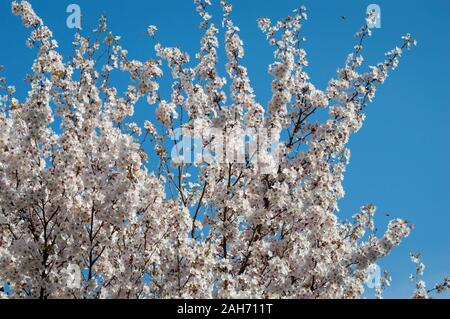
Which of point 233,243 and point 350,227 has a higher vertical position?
point 350,227

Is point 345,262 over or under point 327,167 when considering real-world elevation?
under

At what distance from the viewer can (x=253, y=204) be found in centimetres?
1393

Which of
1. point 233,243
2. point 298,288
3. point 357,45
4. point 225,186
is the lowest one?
point 298,288

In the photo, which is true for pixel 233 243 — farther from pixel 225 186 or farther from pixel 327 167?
pixel 327 167

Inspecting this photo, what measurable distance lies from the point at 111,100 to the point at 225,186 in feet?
12.9

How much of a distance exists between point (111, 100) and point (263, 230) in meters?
5.11

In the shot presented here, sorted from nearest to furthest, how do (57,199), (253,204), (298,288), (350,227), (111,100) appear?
(57,199) → (298,288) → (253,204) → (111,100) → (350,227)

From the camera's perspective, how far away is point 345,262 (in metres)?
13.4

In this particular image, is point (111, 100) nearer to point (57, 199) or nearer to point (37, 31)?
point (37, 31)
